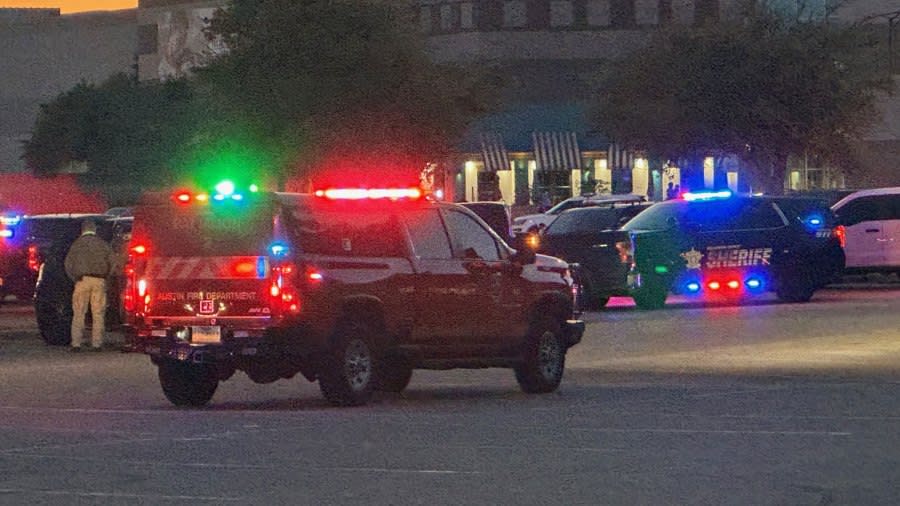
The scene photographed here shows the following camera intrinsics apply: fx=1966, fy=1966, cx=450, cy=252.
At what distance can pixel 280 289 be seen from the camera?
1645 centimetres

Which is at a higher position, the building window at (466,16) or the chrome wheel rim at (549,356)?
the building window at (466,16)

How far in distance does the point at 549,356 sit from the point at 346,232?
276 centimetres

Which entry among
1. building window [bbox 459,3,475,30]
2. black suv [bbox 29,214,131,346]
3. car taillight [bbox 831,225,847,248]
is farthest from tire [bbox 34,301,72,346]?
building window [bbox 459,3,475,30]

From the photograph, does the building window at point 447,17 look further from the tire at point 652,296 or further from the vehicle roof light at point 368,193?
the vehicle roof light at point 368,193

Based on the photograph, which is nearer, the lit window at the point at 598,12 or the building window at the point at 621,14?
the lit window at the point at 598,12

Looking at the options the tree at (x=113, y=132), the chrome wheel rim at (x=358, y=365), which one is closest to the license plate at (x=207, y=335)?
the chrome wheel rim at (x=358, y=365)

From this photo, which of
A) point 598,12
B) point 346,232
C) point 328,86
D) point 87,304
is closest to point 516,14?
point 598,12

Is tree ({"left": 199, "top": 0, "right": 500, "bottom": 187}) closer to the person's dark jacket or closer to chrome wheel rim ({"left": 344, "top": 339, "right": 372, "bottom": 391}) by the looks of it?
the person's dark jacket

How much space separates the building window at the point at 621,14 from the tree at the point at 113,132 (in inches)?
839

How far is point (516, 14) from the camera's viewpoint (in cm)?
9281

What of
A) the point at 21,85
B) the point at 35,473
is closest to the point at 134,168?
the point at 21,85

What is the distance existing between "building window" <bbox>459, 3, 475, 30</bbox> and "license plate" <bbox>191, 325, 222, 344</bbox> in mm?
76252

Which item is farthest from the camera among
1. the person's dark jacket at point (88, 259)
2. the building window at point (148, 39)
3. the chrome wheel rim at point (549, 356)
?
the building window at point (148, 39)

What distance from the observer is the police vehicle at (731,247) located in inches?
1268
